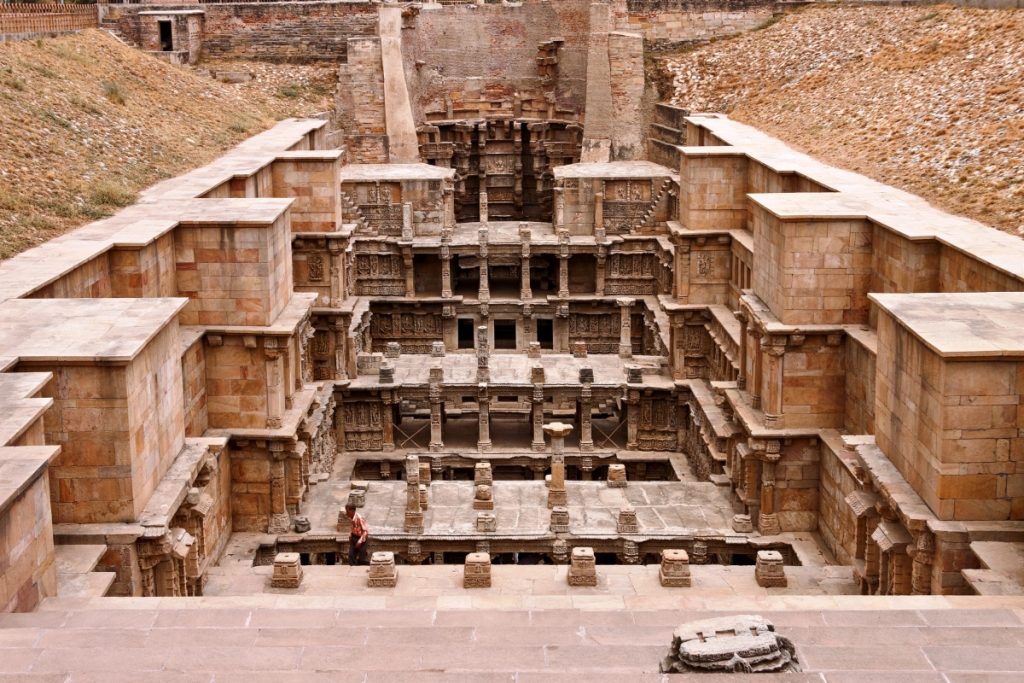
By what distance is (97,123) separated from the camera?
29.3m

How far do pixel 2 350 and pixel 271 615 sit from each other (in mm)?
5398

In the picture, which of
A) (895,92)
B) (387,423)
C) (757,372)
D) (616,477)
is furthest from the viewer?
(895,92)

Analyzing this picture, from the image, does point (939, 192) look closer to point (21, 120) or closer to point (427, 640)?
point (427, 640)

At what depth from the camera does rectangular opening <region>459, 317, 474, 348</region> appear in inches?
1438

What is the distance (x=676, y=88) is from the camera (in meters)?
42.1

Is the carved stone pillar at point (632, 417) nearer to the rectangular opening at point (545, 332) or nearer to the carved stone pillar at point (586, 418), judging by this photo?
the carved stone pillar at point (586, 418)

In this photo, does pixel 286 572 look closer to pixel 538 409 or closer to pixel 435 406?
pixel 435 406

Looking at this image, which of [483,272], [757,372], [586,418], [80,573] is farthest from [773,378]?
[483,272]

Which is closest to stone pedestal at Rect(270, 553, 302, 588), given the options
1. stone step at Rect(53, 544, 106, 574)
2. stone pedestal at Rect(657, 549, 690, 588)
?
stone step at Rect(53, 544, 106, 574)

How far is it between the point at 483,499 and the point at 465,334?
1492 centimetres

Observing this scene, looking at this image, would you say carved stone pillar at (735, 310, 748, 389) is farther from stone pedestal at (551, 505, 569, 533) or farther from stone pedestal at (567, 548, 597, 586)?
stone pedestal at (567, 548, 597, 586)

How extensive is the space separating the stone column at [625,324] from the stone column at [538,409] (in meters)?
3.61

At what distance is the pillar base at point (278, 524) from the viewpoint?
21.3m

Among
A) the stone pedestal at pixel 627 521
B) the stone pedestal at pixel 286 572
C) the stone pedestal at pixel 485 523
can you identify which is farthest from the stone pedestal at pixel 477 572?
the stone pedestal at pixel 627 521
